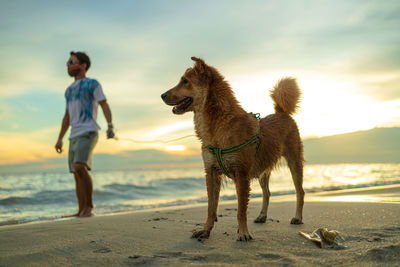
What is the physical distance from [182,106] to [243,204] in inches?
55.0

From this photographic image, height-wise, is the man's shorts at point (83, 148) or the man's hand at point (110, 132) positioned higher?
the man's hand at point (110, 132)

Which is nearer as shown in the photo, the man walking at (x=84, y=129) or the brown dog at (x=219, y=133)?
the brown dog at (x=219, y=133)

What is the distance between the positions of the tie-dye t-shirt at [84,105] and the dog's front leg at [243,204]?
4278mm

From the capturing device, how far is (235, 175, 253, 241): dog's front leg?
3438 mm

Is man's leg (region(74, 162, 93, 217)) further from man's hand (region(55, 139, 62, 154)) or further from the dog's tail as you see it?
the dog's tail

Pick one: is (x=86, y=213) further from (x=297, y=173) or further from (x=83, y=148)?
(x=297, y=173)

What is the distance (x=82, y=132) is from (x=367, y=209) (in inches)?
228

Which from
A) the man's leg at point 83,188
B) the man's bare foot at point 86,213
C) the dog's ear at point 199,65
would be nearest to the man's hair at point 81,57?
the man's leg at point 83,188

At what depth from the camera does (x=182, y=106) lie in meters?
3.83

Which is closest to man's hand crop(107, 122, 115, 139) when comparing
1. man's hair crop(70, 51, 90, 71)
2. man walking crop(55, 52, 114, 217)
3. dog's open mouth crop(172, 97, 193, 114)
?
man walking crop(55, 52, 114, 217)

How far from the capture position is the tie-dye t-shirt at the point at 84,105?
670 centimetres

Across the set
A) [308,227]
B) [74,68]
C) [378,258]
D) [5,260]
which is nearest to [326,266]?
[378,258]

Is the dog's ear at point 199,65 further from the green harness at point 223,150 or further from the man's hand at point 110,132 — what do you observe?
the man's hand at point 110,132

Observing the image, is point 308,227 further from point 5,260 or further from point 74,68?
point 74,68
